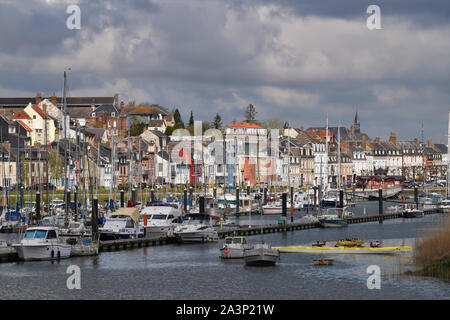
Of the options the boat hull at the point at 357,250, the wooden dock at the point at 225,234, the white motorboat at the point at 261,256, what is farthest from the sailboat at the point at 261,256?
the wooden dock at the point at 225,234

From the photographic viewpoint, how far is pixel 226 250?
73312 millimetres

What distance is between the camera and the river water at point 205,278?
184 feet

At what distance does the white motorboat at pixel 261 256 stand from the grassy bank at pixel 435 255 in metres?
10.9

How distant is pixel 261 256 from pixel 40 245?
54.2 ft

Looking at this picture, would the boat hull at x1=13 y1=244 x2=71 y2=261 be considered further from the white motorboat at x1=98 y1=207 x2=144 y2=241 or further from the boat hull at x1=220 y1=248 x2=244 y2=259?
the boat hull at x1=220 y1=248 x2=244 y2=259

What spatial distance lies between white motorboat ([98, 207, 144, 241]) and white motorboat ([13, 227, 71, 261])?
1249cm

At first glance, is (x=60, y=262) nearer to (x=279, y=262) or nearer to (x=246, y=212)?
(x=279, y=262)

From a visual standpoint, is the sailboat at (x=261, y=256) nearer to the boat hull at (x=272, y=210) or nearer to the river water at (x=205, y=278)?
the river water at (x=205, y=278)

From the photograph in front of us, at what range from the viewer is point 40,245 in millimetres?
68000

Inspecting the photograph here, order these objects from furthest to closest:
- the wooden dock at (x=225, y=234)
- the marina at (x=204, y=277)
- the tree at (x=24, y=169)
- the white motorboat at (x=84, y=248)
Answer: the tree at (x=24, y=169), the wooden dock at (x=225, y=234), the white motorboat at (x=84, y=248), the marina at (x=204, y=277)

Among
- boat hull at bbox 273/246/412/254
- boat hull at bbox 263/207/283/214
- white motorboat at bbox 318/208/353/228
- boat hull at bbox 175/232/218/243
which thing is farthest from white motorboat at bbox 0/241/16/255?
boat hull at bbox 263/207/283/214

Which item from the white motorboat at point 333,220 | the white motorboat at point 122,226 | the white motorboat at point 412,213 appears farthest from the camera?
the white motorboat at point 412,213

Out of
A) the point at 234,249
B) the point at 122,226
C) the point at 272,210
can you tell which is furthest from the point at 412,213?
the point at 234,249

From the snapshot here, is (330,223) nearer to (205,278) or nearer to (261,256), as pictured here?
(261,256)
